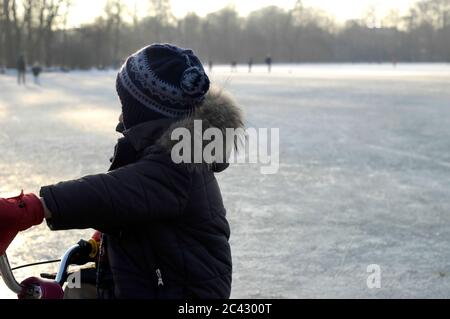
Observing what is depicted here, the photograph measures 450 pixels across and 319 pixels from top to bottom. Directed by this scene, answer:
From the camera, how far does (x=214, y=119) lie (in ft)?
5.70

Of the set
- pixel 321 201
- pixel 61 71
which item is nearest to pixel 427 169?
pixel 321 201

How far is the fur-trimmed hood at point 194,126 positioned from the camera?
167 centimetres

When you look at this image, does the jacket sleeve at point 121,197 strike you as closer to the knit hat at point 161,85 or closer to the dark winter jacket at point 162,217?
the dark winter jacket at point 162,217

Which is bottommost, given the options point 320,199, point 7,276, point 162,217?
point 320,199

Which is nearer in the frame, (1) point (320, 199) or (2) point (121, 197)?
(2) point (121, 197)

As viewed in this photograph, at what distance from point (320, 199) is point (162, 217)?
14.7 feet

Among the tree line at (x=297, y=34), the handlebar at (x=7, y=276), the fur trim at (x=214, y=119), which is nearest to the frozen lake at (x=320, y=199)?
the fur trim at (x=214, y=119)

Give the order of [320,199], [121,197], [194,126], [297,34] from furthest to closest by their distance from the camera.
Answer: [297,34] → [320,199] → [194,126] → [121,197]

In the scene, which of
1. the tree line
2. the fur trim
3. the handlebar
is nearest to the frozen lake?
the fur trim

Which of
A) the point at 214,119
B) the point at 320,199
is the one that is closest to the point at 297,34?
the point at 320,199

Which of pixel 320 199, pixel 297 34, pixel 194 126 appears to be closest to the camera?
pixel 194 126

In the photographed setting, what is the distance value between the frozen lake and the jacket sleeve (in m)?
0.47

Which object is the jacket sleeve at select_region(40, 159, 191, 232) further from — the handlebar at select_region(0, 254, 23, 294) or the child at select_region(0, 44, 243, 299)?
the handlebar at select_region(0, 254, 23, 294)

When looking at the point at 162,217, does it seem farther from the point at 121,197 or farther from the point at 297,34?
the point at 297,34
